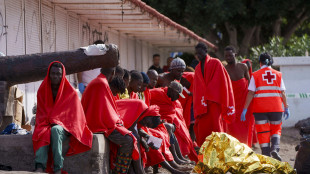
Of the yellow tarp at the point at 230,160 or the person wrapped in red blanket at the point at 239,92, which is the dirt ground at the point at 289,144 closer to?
the person wrapped in red blanket at the point at 239,92

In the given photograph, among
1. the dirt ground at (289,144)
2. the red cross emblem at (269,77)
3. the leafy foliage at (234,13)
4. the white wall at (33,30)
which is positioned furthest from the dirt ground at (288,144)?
the leafy foliage at (234,13)

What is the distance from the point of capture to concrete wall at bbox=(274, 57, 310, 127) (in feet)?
55.9

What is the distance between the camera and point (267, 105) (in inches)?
420

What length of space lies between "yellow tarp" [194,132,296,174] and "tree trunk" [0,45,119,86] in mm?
1834

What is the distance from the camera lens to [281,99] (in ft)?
35.7

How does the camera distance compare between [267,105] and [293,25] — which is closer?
[267,105]

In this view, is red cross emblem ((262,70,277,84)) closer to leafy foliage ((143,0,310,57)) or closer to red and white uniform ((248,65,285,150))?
red and white uniform ((248,65,285,150))

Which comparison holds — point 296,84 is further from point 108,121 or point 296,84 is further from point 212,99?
point 108,121

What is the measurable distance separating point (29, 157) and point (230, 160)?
256 cm

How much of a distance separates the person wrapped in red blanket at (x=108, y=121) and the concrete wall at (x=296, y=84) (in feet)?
33.7

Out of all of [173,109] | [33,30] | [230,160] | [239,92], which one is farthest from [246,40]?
[230,160]

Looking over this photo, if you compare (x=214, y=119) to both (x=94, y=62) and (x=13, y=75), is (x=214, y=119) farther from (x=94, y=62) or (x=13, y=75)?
(x=13, y=75)

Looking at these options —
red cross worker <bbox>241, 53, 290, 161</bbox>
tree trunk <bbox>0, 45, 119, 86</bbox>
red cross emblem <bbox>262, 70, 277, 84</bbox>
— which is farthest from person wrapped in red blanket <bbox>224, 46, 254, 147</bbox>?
tree trunk <bbox>0, 45, 119, 86</bbox>

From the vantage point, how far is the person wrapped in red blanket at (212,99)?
975cm
